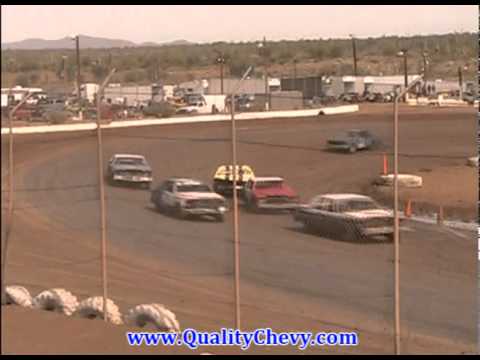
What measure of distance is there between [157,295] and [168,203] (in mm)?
1003

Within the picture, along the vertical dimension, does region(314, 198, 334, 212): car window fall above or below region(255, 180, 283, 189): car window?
below

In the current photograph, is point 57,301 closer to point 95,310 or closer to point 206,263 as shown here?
point 95,310

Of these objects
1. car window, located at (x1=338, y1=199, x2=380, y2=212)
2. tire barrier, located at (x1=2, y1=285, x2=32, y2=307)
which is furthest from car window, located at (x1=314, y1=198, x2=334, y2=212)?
tire barrier, located at (x1=2, y1=285, x2=32, y2=307)

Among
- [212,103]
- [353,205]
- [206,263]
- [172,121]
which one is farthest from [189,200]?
[212,103]

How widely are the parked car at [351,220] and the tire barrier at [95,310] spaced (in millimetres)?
2073

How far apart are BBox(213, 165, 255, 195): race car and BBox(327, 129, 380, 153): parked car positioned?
3.61 metres

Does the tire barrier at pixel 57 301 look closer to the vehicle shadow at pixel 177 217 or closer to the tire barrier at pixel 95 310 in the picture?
the tire barrier at pixel 95 310

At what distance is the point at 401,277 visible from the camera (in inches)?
342

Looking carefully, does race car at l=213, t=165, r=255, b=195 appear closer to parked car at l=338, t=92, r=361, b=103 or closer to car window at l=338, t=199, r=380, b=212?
car window at l=338, t=199, r=380, b=212

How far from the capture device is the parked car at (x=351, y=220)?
819cm

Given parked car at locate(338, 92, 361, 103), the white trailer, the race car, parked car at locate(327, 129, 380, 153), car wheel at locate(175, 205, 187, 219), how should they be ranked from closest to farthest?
the race car
car wheel at locate(175, 205, 187, 219)
parked car at locate(327, 129, 380, 153)
the white trailer
parked car at locate(338, 92, 361, 103)

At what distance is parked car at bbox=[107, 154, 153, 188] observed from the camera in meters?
9.86

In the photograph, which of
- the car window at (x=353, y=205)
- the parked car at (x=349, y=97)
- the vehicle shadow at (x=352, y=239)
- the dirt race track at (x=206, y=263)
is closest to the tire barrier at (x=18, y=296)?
the dirt race track at (x=206, y=263)

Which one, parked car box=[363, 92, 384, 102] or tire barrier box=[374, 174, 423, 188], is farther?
parked car box=[363, 92, 384, 102]
